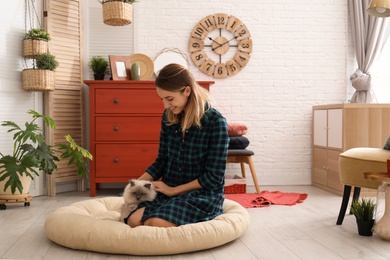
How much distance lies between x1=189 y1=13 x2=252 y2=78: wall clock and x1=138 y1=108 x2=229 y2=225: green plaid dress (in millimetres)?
2381

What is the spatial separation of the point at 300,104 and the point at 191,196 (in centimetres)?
292

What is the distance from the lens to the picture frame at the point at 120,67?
4.52 m

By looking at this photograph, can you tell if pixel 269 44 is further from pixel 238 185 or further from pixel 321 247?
→ pixel 321 247

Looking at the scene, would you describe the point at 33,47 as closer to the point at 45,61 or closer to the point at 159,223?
the point at 45,61

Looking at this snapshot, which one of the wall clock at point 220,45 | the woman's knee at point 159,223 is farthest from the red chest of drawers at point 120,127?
the woman's knee at point 159,223

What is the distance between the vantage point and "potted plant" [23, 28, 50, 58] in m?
4.04

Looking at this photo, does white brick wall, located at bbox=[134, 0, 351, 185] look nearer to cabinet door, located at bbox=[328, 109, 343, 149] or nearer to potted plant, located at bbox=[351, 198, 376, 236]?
cabinet door, located at bbox=[328, 109, 343, 149]

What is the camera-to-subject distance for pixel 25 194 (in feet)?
12.4

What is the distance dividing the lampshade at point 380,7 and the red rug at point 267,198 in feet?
5.57

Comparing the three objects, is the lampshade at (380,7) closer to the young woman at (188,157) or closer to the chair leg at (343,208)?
the chair leg at (343,208)

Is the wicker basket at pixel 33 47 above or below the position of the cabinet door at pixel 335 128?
above

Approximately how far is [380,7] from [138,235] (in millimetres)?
2756

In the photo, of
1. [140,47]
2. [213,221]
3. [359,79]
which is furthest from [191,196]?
[359,79]

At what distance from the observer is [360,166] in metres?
2.97
